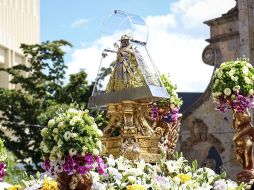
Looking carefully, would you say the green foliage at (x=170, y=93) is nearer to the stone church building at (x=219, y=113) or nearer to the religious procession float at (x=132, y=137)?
the religious procession float at (x=132, y=137)

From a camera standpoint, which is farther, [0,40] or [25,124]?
[0,40]

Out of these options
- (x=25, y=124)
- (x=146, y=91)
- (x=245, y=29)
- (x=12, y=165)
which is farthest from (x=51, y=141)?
(x=25, y=124)

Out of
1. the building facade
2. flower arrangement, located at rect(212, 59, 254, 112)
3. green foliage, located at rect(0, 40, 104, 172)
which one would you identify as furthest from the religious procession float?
Result: the building facade

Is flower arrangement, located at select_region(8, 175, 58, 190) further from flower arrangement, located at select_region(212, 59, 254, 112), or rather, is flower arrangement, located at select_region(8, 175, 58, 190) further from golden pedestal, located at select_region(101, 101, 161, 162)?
flower arrangement, located at select_region(212, 59, 254, 112)

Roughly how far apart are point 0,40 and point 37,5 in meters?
9.42

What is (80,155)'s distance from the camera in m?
7.27

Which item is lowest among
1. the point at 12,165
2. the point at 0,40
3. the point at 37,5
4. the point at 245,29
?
the point at 12,165

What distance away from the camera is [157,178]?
7.79m

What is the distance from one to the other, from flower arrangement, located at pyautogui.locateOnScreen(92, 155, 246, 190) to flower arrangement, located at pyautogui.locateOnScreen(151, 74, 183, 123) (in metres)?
4.11

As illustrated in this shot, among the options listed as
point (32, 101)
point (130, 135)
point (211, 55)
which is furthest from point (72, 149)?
point (32, 101)

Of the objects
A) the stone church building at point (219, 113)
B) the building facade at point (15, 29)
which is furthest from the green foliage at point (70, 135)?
the building facade at point (15, 29)

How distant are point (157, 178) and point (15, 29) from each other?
40130mm

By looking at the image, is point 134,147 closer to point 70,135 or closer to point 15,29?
point 70,135

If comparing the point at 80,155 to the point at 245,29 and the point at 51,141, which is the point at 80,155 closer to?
the point at 51,141
